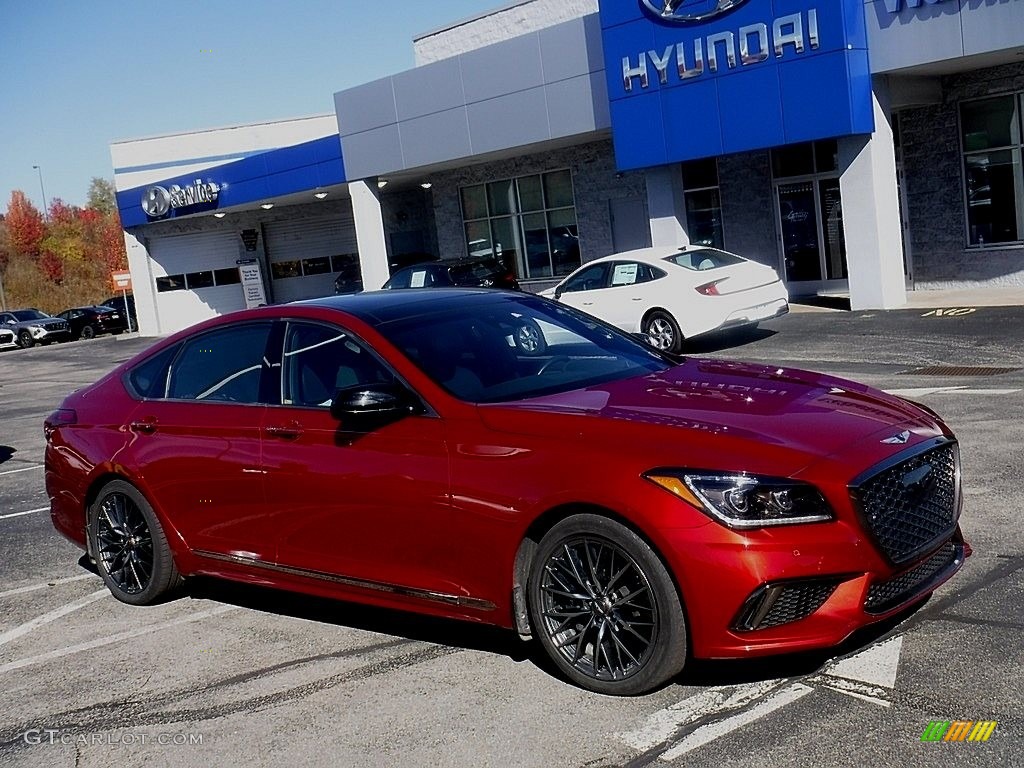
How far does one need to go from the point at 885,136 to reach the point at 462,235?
14.8m

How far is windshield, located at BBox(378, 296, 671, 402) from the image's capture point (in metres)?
5.43

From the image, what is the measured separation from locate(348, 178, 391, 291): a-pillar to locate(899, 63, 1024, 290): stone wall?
14.5m

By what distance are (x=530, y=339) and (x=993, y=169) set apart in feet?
56.7

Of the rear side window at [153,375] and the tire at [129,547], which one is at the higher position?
the rear side window at [153,375]

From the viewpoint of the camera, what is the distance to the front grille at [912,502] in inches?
175

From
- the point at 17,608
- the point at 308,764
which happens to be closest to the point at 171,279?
the point at 17,608

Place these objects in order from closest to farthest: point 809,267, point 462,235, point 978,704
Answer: point 978,704 → point 809,267 → point 462,235

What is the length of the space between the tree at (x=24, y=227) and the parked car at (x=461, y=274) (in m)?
77.4

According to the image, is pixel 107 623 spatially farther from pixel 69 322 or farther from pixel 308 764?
pixel 69 322

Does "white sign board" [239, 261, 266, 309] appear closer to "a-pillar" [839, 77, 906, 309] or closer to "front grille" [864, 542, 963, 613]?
"a-pillar" [839, 77, 906, 309]

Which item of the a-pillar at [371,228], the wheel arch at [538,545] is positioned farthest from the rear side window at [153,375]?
the a-pillar at [371,228]

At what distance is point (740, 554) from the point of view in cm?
427

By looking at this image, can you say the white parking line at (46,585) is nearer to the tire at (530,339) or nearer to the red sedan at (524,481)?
the red sedan at (524,481)

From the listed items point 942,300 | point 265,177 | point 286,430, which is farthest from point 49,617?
point 265,177
